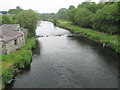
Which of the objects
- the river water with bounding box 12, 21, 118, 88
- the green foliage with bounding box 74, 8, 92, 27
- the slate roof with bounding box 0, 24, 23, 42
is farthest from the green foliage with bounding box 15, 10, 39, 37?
the green foliage with bounding box 74, 8, 92, 27

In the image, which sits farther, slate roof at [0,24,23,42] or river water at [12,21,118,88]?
slate roof at [0,24,23,42]

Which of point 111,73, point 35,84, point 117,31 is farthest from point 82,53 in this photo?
point 35,84

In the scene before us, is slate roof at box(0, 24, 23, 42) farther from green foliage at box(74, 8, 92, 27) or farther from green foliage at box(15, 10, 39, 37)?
green foliage at box(74, 8, 92, 27)

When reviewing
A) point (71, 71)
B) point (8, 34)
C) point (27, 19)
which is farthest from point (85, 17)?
point (71, 71)

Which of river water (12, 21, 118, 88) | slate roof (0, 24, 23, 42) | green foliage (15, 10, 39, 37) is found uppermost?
green foliage (15, 10, 39, 37)

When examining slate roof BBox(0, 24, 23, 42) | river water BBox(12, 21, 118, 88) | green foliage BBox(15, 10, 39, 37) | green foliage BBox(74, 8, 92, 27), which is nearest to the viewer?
river water BBox(12, 21, 118, 88)

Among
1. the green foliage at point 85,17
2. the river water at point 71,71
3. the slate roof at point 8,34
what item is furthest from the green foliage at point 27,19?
the green foliage at point 85,17

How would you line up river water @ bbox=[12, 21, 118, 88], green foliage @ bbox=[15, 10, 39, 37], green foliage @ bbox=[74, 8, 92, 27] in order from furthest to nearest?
green foliage @ bbox=[74, 8, 92, 27], green foliage @ bbox=[15, 10, 39, 37], river water @ bbox=[12, 21, 118, 88]

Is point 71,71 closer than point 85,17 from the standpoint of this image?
Yes

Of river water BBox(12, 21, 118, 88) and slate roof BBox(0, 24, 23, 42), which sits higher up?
slate roof BBox(0, 24, 23, 42)

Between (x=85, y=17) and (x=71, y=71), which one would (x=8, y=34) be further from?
(x=85, y=17)

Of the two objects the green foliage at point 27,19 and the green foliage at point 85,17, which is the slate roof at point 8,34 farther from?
the green foliage at point 85,17

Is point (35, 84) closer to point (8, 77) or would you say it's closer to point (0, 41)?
point (8, 77)

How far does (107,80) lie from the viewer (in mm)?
22766
